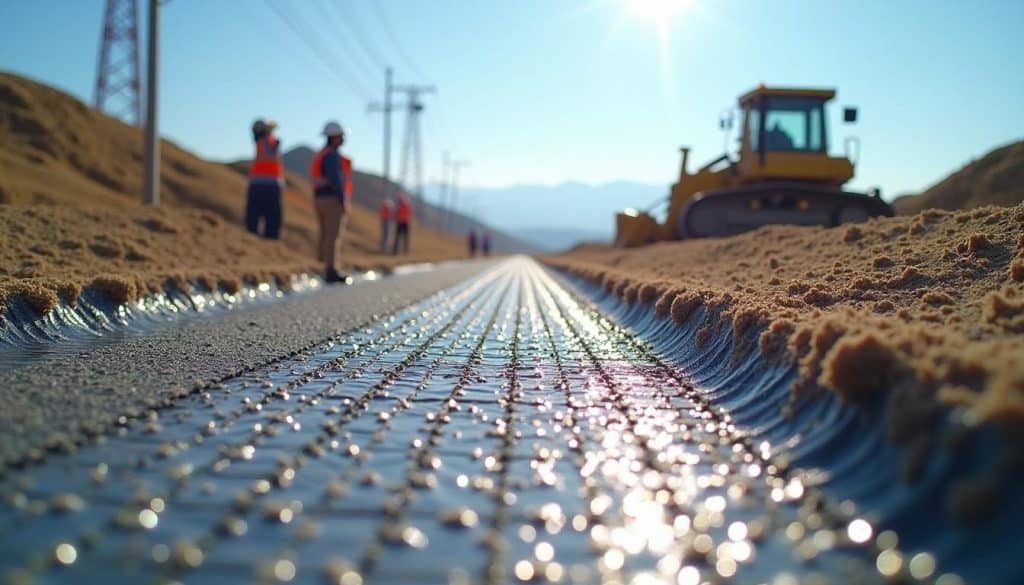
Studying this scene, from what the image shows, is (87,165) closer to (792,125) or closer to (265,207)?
(265,207)

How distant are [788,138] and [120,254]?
1255cm

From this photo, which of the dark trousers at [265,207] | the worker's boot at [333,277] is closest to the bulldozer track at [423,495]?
the worker's boot at [333,277]

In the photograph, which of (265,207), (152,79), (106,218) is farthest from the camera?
(265,207)

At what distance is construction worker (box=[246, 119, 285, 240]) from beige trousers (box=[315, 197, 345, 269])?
4.71 ft

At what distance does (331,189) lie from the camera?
11969 mm

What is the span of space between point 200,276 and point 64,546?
6567 millimetres

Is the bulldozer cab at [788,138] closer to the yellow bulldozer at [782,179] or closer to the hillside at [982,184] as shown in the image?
the yellow bulldozer at [782,179]

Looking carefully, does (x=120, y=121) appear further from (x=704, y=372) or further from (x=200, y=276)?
(x=704, y=372)

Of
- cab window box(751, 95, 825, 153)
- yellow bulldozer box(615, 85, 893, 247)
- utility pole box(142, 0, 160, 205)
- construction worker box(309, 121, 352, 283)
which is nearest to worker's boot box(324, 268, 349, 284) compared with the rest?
construction worker box(309, 121, 352, 283)

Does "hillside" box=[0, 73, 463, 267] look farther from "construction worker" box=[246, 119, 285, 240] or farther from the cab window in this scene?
the cab window

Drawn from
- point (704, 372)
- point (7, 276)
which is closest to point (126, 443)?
point (704, 372)

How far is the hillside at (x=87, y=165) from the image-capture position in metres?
25.6

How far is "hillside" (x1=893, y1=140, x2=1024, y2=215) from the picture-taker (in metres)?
20.4

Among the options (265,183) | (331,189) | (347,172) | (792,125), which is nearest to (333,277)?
(331,189)
